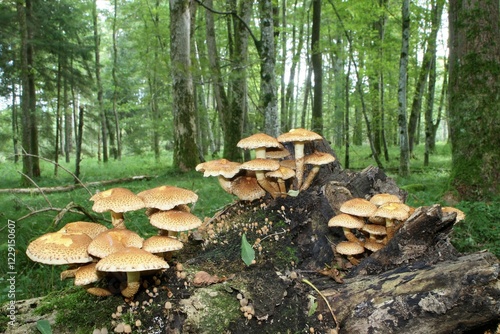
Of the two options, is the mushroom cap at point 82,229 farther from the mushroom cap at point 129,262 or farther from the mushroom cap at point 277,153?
the mushroom cap at point 277,153

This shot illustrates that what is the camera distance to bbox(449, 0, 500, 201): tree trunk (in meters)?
5.84

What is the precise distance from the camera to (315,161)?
10.8 ft

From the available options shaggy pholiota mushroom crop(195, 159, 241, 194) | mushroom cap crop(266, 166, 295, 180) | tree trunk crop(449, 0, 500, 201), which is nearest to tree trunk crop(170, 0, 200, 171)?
tree trunk crop(449, 0, 500, 201)

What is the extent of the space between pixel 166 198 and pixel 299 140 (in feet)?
4.52

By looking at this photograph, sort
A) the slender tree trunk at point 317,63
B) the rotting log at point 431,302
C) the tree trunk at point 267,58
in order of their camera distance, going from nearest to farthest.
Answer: the rotting log at point 431,302, the tree trunk at point 267,58, the slender tree trunk at point 317,63

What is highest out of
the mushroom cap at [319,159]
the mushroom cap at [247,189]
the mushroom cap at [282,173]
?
the mushroom cap at [319,159]

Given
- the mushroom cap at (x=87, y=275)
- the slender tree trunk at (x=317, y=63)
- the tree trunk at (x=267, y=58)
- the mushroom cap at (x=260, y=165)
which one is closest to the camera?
the mushroom cap at (x=87, y=275)

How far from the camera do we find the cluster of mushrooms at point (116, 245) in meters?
1.95

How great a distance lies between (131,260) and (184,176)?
393 inches

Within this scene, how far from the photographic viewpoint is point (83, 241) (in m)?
2.18

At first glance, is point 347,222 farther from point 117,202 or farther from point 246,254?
point 117,202

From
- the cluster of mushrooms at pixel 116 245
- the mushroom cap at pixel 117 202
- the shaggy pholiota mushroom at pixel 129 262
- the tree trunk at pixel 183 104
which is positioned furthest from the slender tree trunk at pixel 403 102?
the shaggy pholiota mushroom at pixel 129 262

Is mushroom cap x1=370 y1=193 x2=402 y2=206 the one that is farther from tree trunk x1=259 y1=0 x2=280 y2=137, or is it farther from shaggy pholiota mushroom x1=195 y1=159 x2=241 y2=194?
tree trunk x1=259 y1=0 x2=280 y2=137

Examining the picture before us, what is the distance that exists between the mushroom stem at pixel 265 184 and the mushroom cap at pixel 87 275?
1689mm
